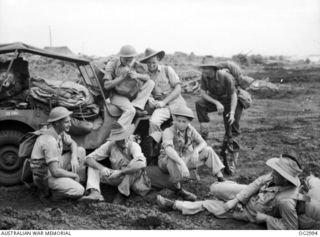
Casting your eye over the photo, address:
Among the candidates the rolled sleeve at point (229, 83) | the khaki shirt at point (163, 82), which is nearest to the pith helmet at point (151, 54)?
the khaki shirt at point (163, 82)

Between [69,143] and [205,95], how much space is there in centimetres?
252

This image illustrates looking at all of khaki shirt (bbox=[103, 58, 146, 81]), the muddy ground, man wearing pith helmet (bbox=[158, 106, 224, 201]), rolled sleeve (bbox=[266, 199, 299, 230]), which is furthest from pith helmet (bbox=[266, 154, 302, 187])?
khaki shirt (bbox=[103, 58, 146, 81])

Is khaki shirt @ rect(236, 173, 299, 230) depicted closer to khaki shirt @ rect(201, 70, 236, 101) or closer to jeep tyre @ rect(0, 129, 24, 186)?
khaki shirt @ rect(201, 70, 236, 101)

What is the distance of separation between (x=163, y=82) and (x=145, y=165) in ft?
5.68

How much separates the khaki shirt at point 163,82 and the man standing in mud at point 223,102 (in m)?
0.58

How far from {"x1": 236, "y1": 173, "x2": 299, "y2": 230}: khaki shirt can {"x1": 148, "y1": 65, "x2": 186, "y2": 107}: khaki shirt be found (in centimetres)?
228

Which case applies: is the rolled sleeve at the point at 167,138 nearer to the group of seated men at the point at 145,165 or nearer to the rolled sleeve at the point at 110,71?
the group of seated men at the point at 145,165

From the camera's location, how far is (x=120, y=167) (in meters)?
6.94

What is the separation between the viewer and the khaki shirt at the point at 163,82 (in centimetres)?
800

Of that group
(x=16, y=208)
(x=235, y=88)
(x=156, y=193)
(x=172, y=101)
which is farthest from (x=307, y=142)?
(x=16, y=208)

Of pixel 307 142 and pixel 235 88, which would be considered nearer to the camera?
pixel 235 88

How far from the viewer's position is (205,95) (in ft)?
27.7

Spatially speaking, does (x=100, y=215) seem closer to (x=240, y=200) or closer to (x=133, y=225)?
(x=133, y=225)

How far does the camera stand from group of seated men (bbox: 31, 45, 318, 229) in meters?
5.92
